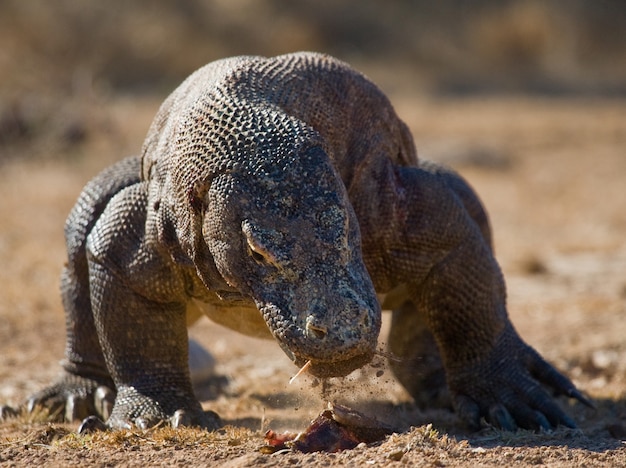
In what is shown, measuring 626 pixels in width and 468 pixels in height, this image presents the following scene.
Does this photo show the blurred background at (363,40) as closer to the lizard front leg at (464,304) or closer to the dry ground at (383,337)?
the dry ground at (383,337)

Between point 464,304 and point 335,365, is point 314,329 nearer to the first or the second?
point 335,365

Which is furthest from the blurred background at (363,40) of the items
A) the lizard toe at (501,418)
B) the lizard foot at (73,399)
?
the lizard toe at (501,418)

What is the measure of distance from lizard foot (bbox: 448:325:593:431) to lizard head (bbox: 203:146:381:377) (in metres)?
1.47

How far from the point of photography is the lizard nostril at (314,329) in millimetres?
3275

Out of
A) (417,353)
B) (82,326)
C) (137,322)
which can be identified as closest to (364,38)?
(417,353)

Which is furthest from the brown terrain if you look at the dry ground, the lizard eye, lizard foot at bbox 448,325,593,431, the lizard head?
the lizard eye

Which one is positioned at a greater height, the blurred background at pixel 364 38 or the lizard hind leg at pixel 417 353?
the blurred background at pixel 364 38

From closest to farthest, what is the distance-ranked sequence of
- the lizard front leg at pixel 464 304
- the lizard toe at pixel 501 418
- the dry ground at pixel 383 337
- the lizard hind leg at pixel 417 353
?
the dry ground at pixel 383 337 < the lizard front leg at pixel 464 304 < the lizard toe at pixel 501 418 < the lizard hind leg at pixel 417 353

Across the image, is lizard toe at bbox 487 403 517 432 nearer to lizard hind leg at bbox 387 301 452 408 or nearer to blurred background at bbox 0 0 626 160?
lizard hind leg at bbox 387 301 452 408

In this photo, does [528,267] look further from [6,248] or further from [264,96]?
[264,96]

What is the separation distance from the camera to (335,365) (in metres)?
3.37

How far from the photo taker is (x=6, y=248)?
9.29m

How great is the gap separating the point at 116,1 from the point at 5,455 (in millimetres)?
20502

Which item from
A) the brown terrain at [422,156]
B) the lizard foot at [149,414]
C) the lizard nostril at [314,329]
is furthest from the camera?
the lizard foot at [149,414]
